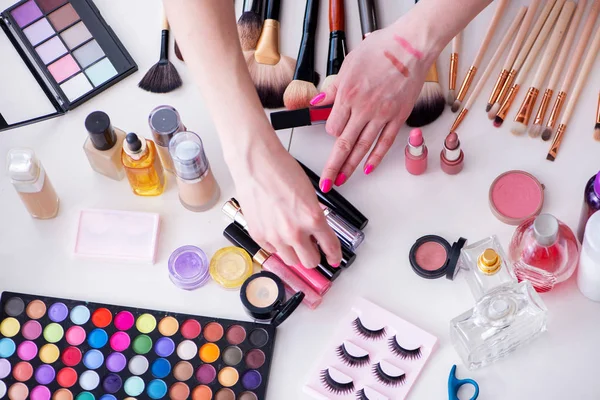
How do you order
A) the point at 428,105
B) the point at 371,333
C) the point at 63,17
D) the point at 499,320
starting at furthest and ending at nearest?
the point at 63,17, the point at 428,105, the point at 371,333, the point at 499,320

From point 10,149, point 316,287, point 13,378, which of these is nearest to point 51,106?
point 10,149

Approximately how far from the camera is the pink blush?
1490 millimetres

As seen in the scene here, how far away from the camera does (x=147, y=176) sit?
1.55 m

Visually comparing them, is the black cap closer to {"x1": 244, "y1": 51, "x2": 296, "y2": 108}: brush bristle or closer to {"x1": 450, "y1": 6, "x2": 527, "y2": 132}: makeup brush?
{"x1": 244, "y1": 51, "x2": 296, "y2": 108}: brush bristle

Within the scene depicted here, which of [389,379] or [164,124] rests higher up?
[164,124]

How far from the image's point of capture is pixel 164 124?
4.93 ft

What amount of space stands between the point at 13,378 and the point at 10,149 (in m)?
0.44

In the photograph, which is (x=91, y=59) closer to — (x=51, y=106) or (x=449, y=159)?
(x=51, y=106)

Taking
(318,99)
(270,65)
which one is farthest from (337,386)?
(270,65)

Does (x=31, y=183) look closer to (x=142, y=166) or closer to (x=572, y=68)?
(x=142, y=166)

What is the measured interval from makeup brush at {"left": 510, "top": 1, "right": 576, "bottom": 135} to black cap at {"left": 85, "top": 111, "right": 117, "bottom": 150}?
2.39 feet

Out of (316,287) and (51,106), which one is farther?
(51,106)

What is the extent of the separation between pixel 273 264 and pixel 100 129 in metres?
0.39

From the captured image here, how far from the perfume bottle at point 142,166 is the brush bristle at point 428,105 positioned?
47 cm
